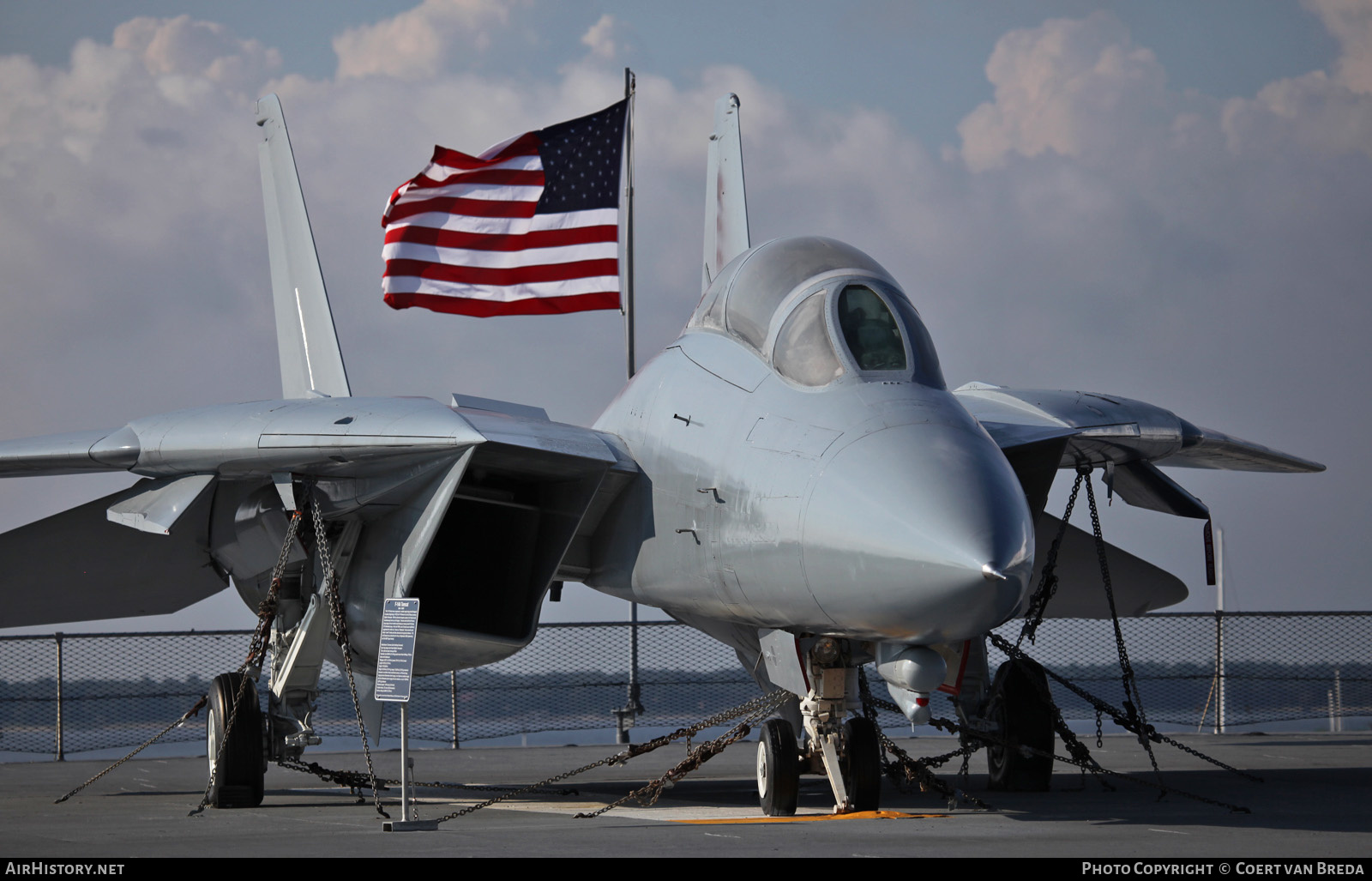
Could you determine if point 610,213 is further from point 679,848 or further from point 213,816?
point 679,848

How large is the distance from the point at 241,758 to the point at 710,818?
11.6ft

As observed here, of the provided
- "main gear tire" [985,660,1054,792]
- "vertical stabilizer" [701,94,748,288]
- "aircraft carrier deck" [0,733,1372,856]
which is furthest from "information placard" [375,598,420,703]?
"vertical stabilizer" [701,94,748,288]

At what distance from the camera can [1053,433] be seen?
970 cm

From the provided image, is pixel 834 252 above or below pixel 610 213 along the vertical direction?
below

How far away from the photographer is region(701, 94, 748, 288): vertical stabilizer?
1326 centimetres

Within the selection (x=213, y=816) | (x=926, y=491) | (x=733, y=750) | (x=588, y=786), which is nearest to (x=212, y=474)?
(x=213, y=816)

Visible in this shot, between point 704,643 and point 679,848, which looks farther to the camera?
point 704,643

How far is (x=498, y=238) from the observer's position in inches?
563

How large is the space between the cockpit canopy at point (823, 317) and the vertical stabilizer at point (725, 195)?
471cm

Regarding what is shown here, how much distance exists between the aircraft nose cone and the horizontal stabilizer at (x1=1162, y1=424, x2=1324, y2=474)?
494 centimetres

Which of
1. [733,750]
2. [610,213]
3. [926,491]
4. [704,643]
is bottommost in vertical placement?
[733,750]

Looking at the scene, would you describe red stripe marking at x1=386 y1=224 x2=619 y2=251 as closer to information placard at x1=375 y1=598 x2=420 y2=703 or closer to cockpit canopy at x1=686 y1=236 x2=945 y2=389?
cockpit canopy at x1=686 y1=236 x2=945 y2=389

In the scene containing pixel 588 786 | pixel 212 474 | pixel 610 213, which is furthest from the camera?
pixel 610 213
